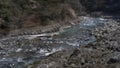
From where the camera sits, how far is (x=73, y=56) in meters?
20.3

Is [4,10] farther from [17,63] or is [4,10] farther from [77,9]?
[77,9]

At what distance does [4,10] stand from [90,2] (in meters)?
41.1

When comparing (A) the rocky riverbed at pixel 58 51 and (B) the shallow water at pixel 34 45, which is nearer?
(A) the rocky riverbed at pixel 58 51

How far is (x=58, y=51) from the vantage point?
23.5 meters

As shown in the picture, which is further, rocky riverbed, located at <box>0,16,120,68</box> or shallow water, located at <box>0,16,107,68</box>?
shallow water, located at <box>0,16,107,68</box>

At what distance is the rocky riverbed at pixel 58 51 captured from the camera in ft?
59.8

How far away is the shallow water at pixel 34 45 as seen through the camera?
21475mm

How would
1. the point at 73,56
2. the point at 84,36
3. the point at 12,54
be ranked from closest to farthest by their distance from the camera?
the point at 73,56
the point at 12,54
the point at 84,36

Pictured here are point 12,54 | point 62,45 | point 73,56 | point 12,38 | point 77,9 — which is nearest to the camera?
point 73,56

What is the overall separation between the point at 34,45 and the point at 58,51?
13.8 ft

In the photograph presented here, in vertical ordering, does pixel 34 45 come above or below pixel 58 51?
below

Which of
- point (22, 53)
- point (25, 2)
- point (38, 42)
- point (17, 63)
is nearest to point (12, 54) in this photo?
point (22, 53)

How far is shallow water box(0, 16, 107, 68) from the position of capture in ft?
70.5

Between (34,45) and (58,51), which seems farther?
(34,45)
